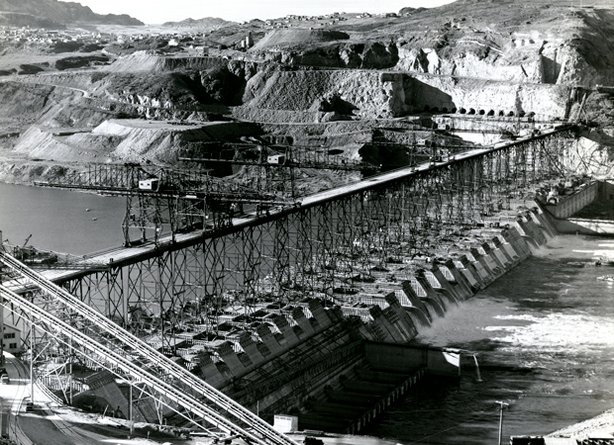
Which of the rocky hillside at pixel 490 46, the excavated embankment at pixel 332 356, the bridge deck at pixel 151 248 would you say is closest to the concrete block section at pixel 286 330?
the excavated embankment at pixel 332 356

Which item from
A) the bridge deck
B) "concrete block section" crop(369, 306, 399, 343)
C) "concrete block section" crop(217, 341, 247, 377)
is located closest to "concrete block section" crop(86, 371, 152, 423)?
the bridge deck

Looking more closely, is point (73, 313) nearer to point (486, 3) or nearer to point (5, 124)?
point (5, 124)

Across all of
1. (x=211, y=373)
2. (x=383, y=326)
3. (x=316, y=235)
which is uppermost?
(x=211, y=373)

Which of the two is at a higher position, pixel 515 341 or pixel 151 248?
pixel 151 248

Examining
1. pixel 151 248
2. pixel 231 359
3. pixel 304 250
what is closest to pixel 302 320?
pixel 231 359

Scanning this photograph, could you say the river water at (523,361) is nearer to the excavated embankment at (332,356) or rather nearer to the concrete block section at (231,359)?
the excavated embankment at (332,356)

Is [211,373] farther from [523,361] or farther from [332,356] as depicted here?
[523,361]
